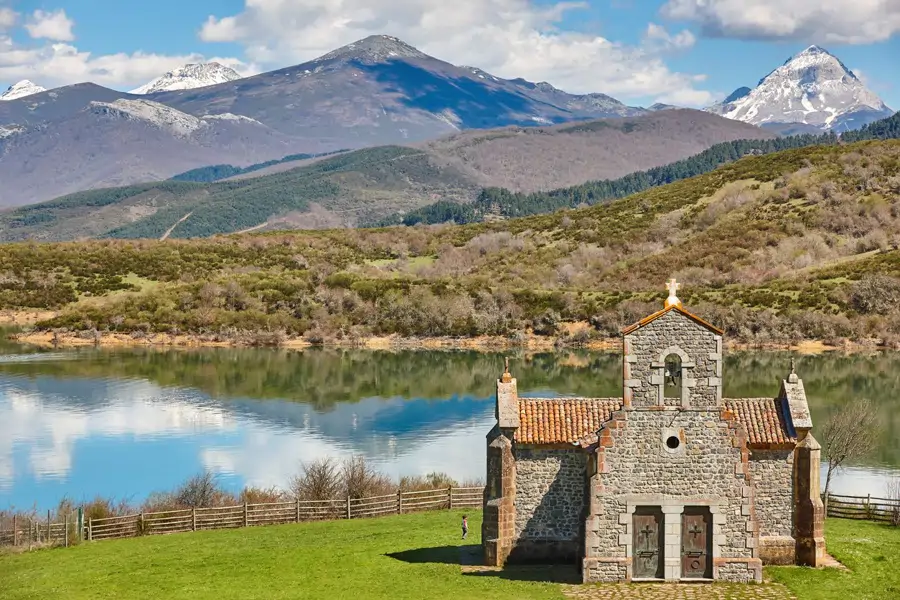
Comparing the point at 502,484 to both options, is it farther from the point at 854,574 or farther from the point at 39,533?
the point at 39,533

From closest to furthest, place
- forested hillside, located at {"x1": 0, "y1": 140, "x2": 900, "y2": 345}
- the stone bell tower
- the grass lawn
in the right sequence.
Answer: the stone bell tower
the grass lawn
forested hillside, located at {"x1": 0, "y1": 140, "x2": 900, "y2": 345}

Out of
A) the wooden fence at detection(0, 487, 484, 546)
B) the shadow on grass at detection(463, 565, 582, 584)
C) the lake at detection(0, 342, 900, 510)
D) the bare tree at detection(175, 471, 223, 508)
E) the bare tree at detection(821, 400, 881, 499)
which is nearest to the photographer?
the shadow on grass at detection(463, 565, 582, 584)

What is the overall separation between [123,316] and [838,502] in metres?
71.2

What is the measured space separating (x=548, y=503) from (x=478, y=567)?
6.86ft

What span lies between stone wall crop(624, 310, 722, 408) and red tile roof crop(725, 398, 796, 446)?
1.62 meters

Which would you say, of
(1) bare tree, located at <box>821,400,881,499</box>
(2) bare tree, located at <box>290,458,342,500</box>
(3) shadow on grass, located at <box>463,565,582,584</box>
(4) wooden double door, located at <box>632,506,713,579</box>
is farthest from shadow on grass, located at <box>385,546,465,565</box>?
(1) bare tree, located at <box>821,400,881,499</box>

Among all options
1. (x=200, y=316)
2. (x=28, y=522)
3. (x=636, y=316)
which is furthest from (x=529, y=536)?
(x=200, y=316)

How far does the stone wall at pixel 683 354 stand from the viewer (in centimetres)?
2439

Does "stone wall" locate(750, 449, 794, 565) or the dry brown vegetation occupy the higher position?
"stone wall" locate(750, 449, 794, 565)

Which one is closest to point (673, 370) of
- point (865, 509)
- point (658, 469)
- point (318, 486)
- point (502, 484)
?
point (658, 469)

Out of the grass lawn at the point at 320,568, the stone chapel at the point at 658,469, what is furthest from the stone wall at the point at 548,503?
the grass lawn at the point at 320,568

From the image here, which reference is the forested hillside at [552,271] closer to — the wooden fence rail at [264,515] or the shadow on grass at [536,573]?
the wooden fence rail at [264,515]

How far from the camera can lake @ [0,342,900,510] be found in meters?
46.4

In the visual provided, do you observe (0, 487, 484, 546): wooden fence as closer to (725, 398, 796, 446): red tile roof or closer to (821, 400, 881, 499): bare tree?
(821, 400, 881, 499): bare tree
